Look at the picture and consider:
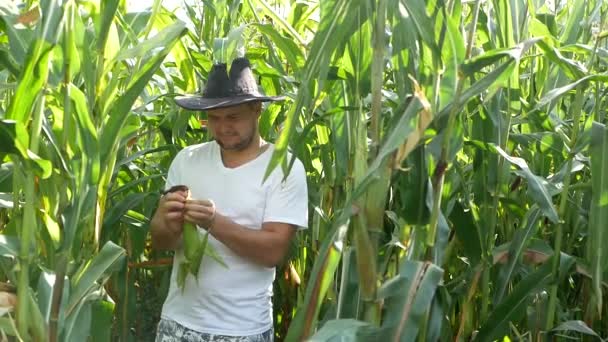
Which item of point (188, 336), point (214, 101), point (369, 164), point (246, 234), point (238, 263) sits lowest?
point (188, 336)

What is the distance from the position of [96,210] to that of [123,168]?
3.39ft

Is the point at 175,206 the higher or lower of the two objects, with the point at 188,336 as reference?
higher

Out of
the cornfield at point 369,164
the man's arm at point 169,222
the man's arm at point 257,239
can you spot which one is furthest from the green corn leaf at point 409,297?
the man's arm at point 169,222

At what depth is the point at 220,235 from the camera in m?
2.73

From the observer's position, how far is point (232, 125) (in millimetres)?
2818

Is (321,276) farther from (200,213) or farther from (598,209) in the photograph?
(598,209)

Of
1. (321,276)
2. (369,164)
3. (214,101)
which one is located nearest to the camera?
(321,276)

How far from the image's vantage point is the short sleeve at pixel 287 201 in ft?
9.24

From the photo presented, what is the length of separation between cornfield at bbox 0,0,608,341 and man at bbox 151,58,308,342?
16 centimetres

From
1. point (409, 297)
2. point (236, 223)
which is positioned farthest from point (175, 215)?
point (409, 297)

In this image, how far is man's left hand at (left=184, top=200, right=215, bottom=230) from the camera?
267cm

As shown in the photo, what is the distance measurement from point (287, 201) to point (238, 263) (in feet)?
0.79

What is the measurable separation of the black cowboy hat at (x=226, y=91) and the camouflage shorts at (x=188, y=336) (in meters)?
0.66

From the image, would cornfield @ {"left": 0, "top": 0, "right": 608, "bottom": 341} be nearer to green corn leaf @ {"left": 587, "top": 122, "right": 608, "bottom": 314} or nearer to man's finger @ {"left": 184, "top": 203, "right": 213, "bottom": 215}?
green corn leaf @ {"left": 587, "top": 122, "right": 608, "bottom": 314}
